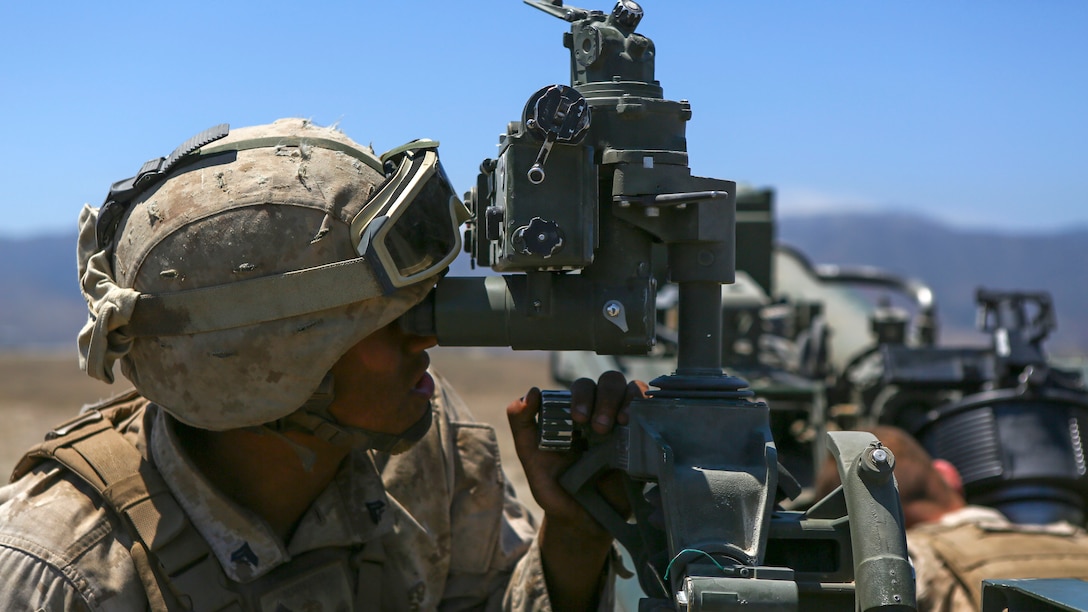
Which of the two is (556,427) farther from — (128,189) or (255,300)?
(128,189)

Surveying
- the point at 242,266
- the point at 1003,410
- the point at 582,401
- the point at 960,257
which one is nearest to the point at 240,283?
the point at 242,266

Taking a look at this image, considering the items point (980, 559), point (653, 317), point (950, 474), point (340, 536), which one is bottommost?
point (950, 474)

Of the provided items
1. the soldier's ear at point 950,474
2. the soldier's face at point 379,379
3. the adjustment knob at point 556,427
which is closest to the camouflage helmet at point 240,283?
the soldier's face at point 379,379

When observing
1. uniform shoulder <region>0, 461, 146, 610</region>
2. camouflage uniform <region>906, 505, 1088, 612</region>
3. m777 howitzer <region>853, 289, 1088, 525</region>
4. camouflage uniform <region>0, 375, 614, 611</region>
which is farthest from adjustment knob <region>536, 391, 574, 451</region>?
m777 howitzer <region>853, 289, 1088, 525</region>

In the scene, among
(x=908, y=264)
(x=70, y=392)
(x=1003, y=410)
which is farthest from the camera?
(x=908, y=264)

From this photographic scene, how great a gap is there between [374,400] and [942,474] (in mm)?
3746

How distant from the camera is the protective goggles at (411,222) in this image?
2.83m

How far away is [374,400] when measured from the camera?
3.03m

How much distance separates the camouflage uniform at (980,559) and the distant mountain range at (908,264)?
101 meters

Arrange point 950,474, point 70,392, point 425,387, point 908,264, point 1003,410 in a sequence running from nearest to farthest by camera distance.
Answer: point 425,387
point 950,474
point 1003,410
point 70,392
point 908,264

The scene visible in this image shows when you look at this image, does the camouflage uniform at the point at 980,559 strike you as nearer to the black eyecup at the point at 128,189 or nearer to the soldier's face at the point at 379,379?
the soldier's face at the point at 379,379

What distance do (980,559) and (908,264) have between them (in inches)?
5465

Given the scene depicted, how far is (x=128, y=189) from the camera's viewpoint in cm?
294

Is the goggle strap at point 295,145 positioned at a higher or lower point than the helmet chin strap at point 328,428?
higher
